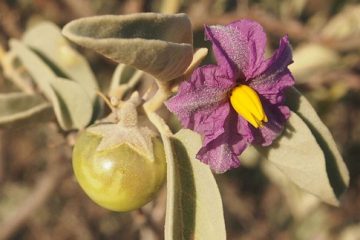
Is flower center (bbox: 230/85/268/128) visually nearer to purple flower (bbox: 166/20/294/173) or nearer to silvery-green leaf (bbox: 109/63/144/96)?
purple flower (bbox: 166/20/294/173)

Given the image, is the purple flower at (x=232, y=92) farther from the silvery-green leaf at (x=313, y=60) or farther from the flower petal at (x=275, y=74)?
the silvery-green leaf at (x=313, y=60)

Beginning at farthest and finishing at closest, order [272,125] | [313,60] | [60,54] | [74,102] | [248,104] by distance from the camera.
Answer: [313,60]
[60,54]
[74,102]
[272,125]
[248,104]

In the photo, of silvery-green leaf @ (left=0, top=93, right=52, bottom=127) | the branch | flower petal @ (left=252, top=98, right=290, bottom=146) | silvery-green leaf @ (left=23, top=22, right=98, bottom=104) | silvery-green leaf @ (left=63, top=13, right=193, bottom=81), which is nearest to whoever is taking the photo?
silvery-green leaf @ (left=63, top=13, right=193, bottom=81)

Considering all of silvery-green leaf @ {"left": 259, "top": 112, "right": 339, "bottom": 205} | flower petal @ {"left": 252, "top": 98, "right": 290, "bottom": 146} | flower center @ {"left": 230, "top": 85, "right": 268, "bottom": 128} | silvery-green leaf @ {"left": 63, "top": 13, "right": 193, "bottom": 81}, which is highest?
silvery-green leaf @ {"left": 63, "top": 13, "right": 193, "bottom": 81}

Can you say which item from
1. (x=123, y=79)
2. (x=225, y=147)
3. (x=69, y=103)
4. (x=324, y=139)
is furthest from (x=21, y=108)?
(x=324, y=139)

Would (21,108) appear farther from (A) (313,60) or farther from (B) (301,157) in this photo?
(A) (313,60)

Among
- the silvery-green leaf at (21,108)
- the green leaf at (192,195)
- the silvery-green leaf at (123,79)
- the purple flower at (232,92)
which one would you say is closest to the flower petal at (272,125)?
the purple flower at (232,92)

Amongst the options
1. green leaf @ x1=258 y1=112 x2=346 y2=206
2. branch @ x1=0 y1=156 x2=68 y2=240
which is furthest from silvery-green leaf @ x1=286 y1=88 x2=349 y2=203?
branch @ x1=0 y1=156 x2=68 y2=240
